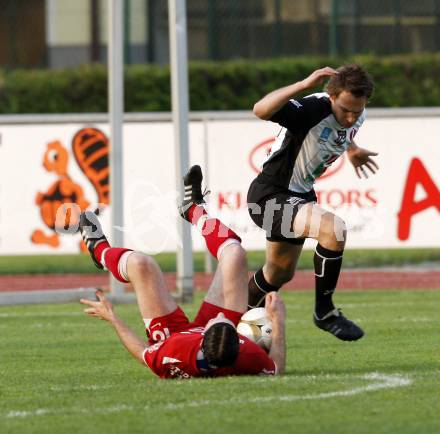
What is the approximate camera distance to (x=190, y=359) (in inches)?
331

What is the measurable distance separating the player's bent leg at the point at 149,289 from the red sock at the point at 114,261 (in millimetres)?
210

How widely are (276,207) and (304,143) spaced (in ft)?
1.72

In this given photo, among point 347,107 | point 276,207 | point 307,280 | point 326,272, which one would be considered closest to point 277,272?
point 276,207

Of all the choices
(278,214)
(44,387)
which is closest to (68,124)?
(278,214)

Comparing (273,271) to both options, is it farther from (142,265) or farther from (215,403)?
(215,403)

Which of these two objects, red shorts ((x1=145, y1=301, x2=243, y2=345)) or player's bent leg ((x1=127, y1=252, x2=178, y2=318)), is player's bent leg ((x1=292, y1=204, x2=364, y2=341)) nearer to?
red shorts ((x1=145, y1=301, x2=243, y2=345))

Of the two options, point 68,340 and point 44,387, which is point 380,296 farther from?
point 44,387

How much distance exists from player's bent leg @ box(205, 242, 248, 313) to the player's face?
4.84 feet

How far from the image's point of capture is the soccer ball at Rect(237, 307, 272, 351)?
29.9 ft

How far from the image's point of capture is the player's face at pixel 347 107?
9648 mm

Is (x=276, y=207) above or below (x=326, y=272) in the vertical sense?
above

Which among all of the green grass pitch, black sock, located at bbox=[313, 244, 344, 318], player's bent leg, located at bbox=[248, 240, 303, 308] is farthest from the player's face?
the green grass pitch

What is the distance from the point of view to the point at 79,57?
106ft

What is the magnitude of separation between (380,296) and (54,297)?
4064 mm
